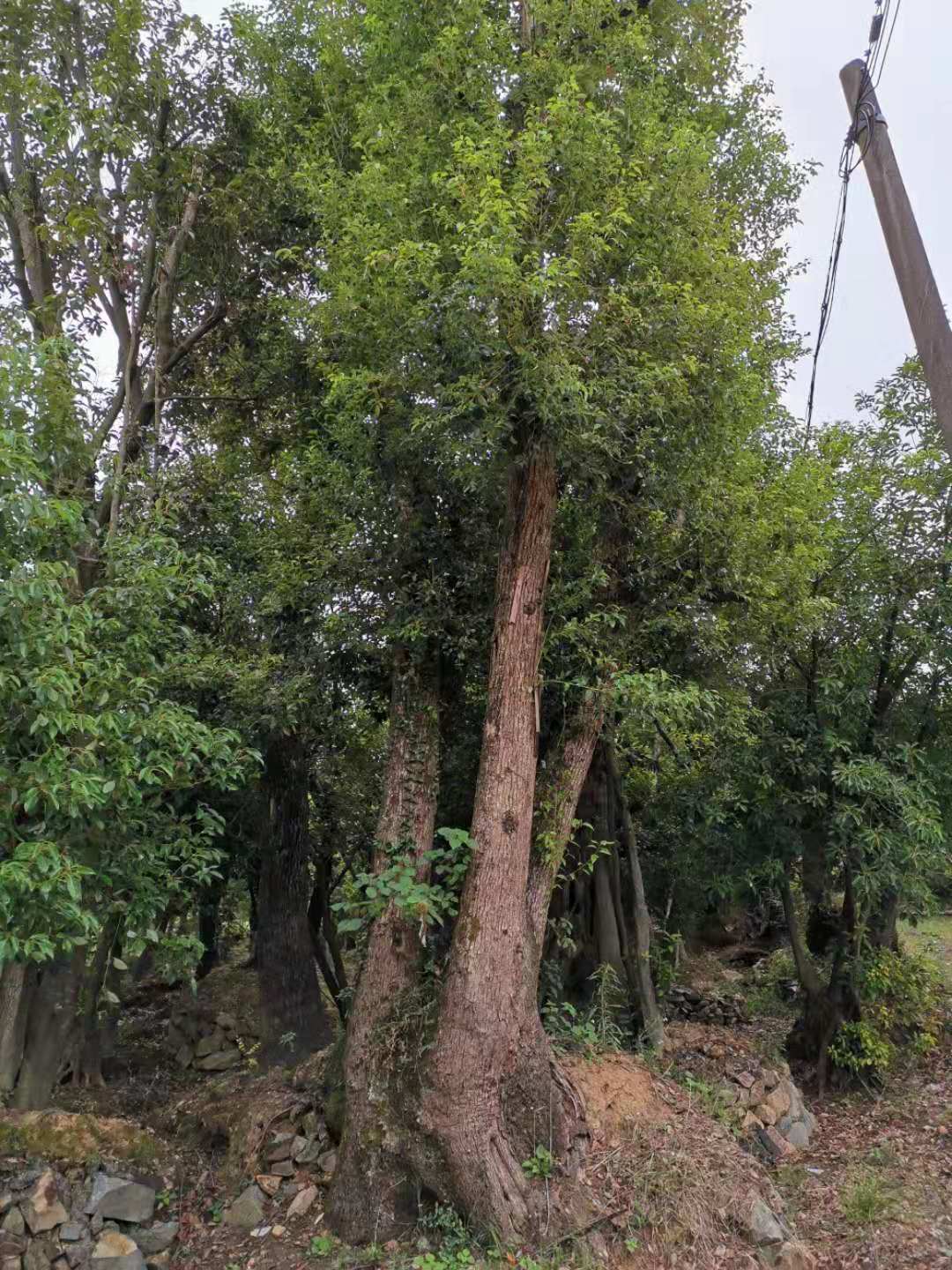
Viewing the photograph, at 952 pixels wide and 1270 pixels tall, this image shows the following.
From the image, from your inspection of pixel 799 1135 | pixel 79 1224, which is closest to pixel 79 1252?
pixel 79 1224

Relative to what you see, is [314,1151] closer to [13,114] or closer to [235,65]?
[13,114]

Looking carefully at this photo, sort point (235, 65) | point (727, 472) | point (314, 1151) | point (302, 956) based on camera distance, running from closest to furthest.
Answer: point (314, 1151) < point (727, 472) < point (235, 65) < point (302, 956)

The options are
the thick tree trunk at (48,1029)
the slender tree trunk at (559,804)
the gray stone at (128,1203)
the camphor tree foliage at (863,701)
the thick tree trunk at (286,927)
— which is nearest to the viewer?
the gray stone at (128,1203)

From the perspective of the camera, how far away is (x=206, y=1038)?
11844 mm

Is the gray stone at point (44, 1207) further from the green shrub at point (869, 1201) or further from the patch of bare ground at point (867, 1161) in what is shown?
the green shrub at point (869, 1201)

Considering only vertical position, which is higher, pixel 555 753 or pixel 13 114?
pixel 13 114

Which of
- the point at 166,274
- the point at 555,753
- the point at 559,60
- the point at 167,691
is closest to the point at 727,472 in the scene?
the point at 555,753

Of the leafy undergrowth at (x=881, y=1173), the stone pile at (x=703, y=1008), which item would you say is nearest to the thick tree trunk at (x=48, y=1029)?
the leafy undergrowth at (x=881, y=1173)

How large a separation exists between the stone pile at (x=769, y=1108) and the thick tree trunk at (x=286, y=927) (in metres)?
4.51

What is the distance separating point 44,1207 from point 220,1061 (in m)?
6.20

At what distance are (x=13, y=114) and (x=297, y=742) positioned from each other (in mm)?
6473

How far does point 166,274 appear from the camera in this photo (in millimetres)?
8219

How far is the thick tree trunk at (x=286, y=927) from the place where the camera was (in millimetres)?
9266

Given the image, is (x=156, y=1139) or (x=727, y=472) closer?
(x=156, y=1139)
